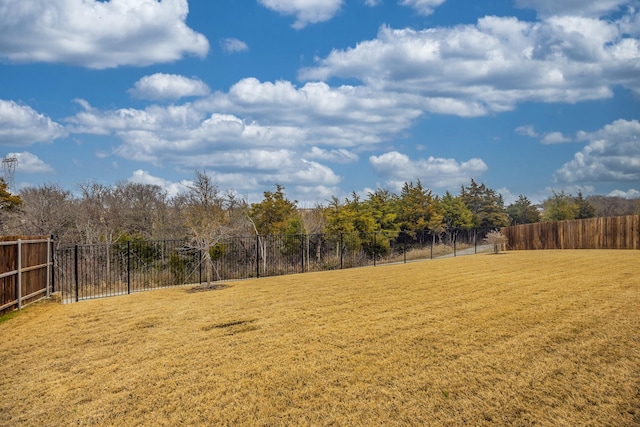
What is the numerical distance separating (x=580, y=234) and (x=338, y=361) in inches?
1079

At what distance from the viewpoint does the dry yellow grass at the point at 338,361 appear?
519 cm

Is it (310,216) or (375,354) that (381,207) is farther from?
(375,354)

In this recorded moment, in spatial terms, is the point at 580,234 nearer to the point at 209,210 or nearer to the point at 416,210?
the point at 416,210

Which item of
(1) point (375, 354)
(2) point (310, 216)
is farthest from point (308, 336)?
(2) point (310, 216)

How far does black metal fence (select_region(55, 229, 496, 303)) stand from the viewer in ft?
58.7

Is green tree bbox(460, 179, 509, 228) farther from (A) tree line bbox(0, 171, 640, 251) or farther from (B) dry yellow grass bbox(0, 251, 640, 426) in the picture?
(B) dry yellow grass bbox(0, 251, 640, 426)

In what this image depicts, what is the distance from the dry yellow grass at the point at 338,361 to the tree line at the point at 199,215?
661cm

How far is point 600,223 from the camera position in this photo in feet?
92.1

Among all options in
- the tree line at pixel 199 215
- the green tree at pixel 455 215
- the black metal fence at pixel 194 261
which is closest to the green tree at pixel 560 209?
the tree line at pixel 199 215

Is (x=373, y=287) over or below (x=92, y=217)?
below

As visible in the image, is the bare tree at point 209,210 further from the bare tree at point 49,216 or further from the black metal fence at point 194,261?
the bare tree at point 49,216

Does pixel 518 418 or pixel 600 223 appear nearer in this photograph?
pixel 518 418

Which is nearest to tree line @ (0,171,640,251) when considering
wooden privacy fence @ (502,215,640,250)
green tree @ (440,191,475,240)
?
green tree @ (440,191,475,240)

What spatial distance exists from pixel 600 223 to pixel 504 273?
15.4 m
